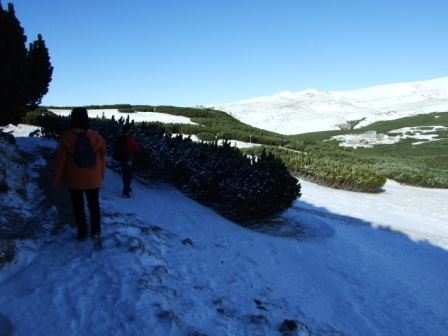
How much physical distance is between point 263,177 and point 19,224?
161 inches

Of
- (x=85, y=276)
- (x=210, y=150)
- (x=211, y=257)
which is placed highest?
(x=210, y=150)

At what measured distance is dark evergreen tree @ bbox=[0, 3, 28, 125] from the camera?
5305 mm

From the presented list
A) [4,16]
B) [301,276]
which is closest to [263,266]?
[301,276]

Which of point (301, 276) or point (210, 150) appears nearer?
point (301, 276)

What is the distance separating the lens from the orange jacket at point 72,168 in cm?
373

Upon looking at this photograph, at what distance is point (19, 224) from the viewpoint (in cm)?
406

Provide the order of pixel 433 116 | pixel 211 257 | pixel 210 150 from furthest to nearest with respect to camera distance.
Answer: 1. pixel 433 116
2. pixel 210 150
3. pixel 211 257

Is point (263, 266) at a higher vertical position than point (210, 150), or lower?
lower

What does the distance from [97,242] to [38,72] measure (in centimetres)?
493

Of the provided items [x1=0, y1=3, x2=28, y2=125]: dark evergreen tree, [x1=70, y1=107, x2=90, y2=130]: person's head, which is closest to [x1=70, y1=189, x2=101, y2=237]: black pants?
[x1=70, y1=107, x2=90, y2=130]: person's head

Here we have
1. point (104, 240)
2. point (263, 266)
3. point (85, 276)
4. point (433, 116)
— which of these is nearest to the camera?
point (85, 276)

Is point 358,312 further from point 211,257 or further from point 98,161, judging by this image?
point 98,161

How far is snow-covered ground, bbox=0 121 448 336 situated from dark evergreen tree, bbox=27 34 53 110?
3.49 ft

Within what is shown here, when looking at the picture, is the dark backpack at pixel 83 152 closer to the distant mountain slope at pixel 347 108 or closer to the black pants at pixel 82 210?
the black pants at pixel 82 210
